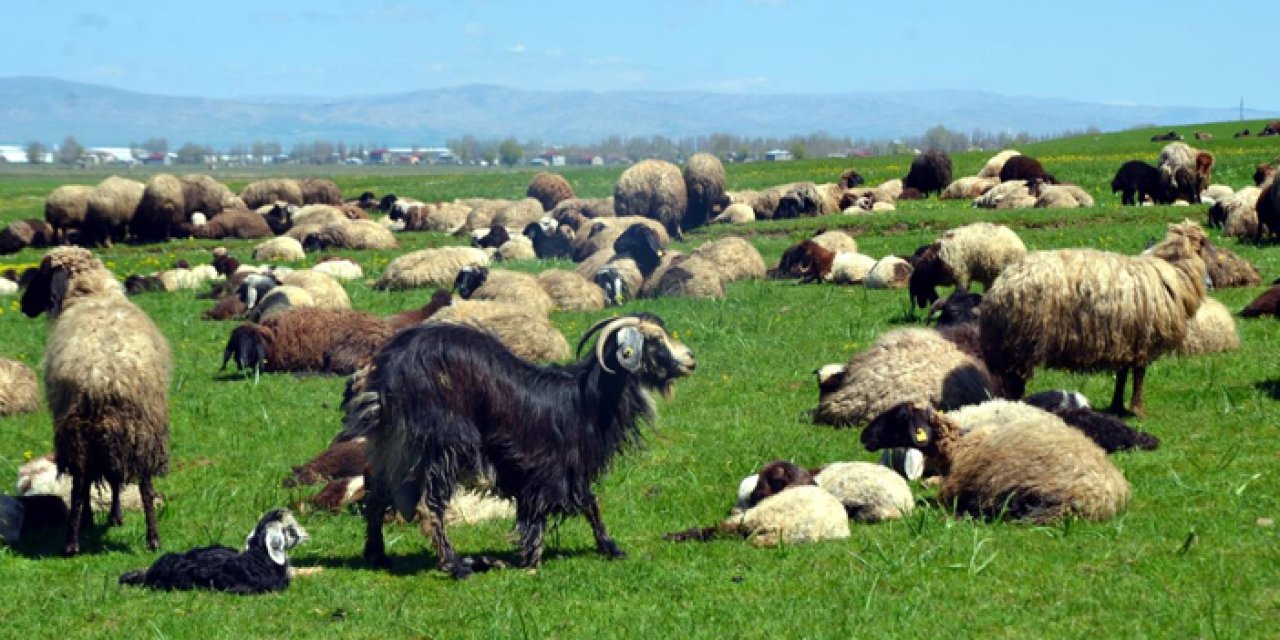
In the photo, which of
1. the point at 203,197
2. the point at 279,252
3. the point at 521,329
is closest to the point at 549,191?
the point at 203,197

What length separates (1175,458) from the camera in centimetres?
1198

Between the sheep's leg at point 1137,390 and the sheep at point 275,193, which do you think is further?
the sheep at point 275,193

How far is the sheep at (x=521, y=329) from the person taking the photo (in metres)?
19.6

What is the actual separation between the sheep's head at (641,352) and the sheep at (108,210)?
36154 millimetres

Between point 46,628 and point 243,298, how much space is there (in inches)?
666

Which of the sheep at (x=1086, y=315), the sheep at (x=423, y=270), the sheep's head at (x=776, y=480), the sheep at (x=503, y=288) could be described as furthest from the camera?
the sheep at (x=423, y=270)

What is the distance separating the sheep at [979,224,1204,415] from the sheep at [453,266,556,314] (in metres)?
10.5

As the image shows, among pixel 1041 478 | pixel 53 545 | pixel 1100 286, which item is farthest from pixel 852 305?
pixel 53 545

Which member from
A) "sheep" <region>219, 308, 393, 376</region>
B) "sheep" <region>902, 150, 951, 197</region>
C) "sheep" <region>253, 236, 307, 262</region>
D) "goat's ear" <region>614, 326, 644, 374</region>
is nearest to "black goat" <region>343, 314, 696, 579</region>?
"goat's ear" <region>614, 326, 644, 374</region>

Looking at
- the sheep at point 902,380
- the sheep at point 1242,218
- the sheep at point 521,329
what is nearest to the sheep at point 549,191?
the sheep at point 1242,218

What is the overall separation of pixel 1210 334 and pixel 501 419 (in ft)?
33.6

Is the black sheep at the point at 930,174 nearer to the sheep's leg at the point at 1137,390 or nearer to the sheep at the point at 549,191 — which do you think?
the sheep at the point at 549,191

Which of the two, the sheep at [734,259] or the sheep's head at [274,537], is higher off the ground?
the sheep's head at [274,537]

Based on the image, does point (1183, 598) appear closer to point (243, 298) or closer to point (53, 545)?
point (53, 545)
